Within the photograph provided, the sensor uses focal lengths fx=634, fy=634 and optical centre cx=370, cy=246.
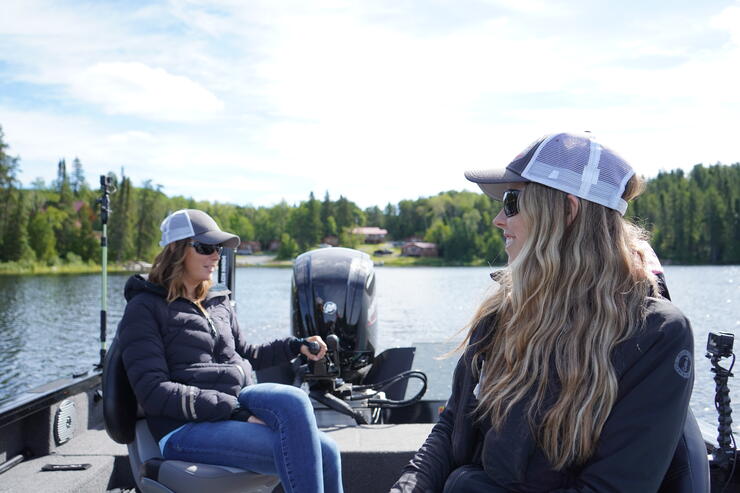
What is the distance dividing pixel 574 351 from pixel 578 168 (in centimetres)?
39

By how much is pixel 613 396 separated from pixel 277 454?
1.31m

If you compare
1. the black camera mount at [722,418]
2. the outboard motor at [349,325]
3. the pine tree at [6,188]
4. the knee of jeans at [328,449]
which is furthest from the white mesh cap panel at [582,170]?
the pine tree at [6,188]

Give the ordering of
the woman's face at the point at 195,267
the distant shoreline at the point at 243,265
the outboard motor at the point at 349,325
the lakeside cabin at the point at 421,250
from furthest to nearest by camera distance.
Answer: the lakeside cabin at the point at 421,250, the distant shoreline at the point at 243,265, the outboard motor at the point at 349,325, the woman's face at the point at 195,267

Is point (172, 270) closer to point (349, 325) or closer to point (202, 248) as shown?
point (202, 248)

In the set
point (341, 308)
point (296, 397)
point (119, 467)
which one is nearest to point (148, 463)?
point (296, 397)

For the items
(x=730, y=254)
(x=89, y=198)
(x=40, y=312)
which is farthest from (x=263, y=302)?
(x=89, y=198)

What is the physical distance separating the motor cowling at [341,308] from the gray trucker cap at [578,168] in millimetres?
2978

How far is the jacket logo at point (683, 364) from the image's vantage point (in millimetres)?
1238

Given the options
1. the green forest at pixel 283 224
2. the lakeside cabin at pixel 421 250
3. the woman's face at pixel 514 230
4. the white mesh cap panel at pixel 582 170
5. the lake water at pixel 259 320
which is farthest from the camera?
the lakeside cabin at pixel 421 250

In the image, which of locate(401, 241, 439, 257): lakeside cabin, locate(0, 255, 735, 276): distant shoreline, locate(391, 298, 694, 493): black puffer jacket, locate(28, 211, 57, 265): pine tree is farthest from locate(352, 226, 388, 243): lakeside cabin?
locate(391, 298, 694, 493): black puffer jacket

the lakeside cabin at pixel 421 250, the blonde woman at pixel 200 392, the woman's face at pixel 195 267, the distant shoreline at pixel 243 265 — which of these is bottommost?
the distant shoreline at pixel 243 265

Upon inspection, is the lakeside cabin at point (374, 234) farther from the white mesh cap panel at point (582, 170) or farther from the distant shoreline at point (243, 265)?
the white mesh cap panel at point (582, 170)

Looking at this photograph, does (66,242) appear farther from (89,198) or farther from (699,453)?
(699,453)

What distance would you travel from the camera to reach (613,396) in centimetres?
126
